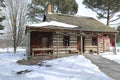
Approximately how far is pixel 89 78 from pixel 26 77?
147 inches

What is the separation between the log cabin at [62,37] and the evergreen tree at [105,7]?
14.3m

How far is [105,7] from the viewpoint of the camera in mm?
44344

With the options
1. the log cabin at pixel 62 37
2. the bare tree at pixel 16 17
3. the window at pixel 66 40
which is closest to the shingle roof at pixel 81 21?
the log cabin at pixel 62 37

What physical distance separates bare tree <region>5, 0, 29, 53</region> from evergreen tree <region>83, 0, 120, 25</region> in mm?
13324

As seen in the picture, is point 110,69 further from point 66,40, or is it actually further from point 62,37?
point 66,40

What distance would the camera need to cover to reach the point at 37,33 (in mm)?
26375

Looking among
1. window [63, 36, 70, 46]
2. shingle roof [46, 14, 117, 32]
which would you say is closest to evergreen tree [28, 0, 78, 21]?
shingle roof [46, 14, 117, 32]

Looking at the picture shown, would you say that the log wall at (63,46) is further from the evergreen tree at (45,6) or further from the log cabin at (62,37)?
the evergreen tree at (45,6)

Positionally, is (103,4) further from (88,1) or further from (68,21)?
(68,21)

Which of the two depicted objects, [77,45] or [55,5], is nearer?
[77,45]

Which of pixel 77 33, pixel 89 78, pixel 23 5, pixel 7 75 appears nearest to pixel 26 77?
pixel 7 75

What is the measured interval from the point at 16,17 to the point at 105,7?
58.8ft

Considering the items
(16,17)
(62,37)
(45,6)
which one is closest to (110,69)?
(62,37)

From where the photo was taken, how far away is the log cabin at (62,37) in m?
23.9
